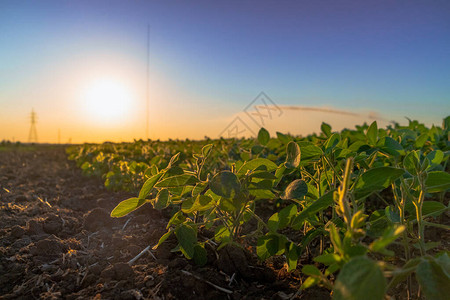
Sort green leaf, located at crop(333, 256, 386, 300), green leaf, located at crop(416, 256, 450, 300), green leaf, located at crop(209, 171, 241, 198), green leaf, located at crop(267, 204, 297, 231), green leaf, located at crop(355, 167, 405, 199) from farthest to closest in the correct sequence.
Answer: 1. green leaf, located at crop(267, 204, 297, 231)
2. green leaf, located at crop(209, 171, 241, 198)
3. green leaf, located at crop(355, 167, 405, 199)
4. green leaf, located at crop(416, 256, 450, 300)
5. green leaf, located at crop(333, 256, 386, 300)

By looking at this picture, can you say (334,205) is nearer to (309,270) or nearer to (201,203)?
(309,270)

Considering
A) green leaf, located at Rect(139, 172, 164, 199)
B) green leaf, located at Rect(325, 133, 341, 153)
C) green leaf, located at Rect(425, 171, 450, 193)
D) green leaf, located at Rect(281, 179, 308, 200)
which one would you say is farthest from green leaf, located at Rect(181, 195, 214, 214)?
green leaf, located at Rect(425, 171, 450, 193)

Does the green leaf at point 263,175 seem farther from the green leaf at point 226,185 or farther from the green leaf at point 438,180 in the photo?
the green leaf at point 438,180

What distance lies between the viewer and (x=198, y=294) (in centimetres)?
174

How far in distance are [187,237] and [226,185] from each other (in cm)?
49

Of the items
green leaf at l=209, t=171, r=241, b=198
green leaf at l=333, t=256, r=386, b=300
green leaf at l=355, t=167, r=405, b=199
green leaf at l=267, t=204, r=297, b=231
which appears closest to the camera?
green leaf at l=333, t=256, r=386, b=300

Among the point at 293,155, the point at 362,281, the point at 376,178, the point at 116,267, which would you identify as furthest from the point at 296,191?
the point at 116,267

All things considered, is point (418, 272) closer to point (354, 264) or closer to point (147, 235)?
point (354, 264)

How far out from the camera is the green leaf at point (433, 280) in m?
1.15

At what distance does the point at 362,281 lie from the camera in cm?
101

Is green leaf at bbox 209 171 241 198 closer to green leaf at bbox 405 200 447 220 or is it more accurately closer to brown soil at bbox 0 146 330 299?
brown soil at bbox 0 146 330 299

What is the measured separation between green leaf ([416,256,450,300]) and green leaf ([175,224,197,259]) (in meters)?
1.05

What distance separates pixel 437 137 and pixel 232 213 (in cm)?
269

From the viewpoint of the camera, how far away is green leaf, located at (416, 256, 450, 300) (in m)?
1.15
